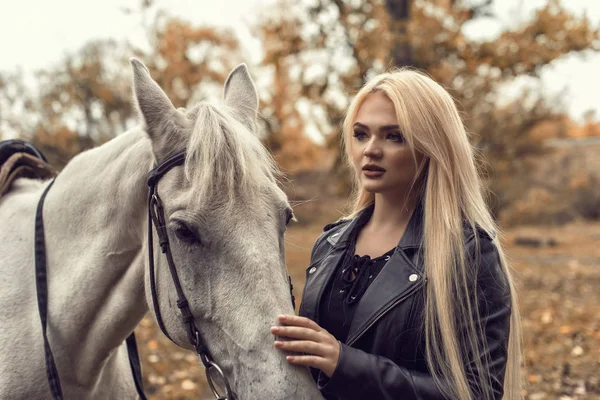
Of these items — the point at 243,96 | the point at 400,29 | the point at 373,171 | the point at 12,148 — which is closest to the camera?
the point at 373,171

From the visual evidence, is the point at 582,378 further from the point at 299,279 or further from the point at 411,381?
the point at 299,279

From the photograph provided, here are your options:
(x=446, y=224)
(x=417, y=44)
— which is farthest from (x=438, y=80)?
(x=446, y=224)

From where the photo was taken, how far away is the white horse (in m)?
1.66

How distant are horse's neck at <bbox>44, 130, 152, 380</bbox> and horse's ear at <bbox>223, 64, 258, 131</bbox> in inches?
17.5

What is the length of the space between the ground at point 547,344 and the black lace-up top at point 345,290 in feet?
0.84


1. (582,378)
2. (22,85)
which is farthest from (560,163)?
(22,85)

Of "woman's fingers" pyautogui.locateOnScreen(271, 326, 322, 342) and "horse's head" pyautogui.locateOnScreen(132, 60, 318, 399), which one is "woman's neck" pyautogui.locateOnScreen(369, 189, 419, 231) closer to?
"horse's head" pyautogui.locateOnScreen(132, 60, 318, 399)

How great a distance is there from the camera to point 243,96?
2352 millimetres

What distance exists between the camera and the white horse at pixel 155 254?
1.66m

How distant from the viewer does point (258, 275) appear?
1.64m

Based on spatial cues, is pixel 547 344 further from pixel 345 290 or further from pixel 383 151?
pixel 383 151

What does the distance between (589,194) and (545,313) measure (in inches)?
757

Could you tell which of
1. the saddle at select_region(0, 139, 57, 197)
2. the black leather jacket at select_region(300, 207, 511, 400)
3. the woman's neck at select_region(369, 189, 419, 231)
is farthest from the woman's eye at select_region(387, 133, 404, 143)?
the saddle at select_region(0, 139, 57, 197)

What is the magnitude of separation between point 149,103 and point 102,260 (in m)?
0.73
